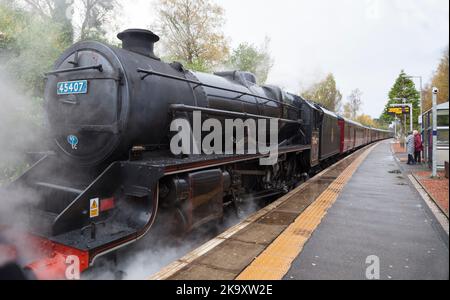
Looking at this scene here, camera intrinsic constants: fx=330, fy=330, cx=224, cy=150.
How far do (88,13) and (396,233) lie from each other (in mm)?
21287

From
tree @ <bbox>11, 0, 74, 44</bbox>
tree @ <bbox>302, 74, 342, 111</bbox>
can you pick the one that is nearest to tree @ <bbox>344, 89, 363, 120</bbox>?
tree @ <bbox>302, 74, 342, 111</bbox>

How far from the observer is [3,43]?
785 cm

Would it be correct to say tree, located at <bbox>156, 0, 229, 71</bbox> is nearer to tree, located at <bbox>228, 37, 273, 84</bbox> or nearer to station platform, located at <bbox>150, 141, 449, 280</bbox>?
tree, located at <bbox>228, 37, 273, 84</bbox>

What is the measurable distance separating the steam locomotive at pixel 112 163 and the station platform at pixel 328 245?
0.57 meters

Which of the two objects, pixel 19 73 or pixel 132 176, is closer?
pixel 132 176

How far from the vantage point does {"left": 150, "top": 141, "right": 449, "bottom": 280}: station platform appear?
3.29 m

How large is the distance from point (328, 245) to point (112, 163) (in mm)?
2744

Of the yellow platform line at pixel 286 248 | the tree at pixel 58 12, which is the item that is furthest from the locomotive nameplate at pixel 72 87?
the tree at pixel 58 12

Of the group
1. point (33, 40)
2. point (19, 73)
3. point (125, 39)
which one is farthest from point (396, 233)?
point (33, 40)

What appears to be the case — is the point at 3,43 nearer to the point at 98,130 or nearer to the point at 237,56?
the point at 98,130

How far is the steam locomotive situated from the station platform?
0.57m

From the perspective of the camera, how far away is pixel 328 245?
13.4ft

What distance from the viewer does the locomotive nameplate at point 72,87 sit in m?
3.67

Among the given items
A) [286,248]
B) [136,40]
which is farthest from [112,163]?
[286,248]
